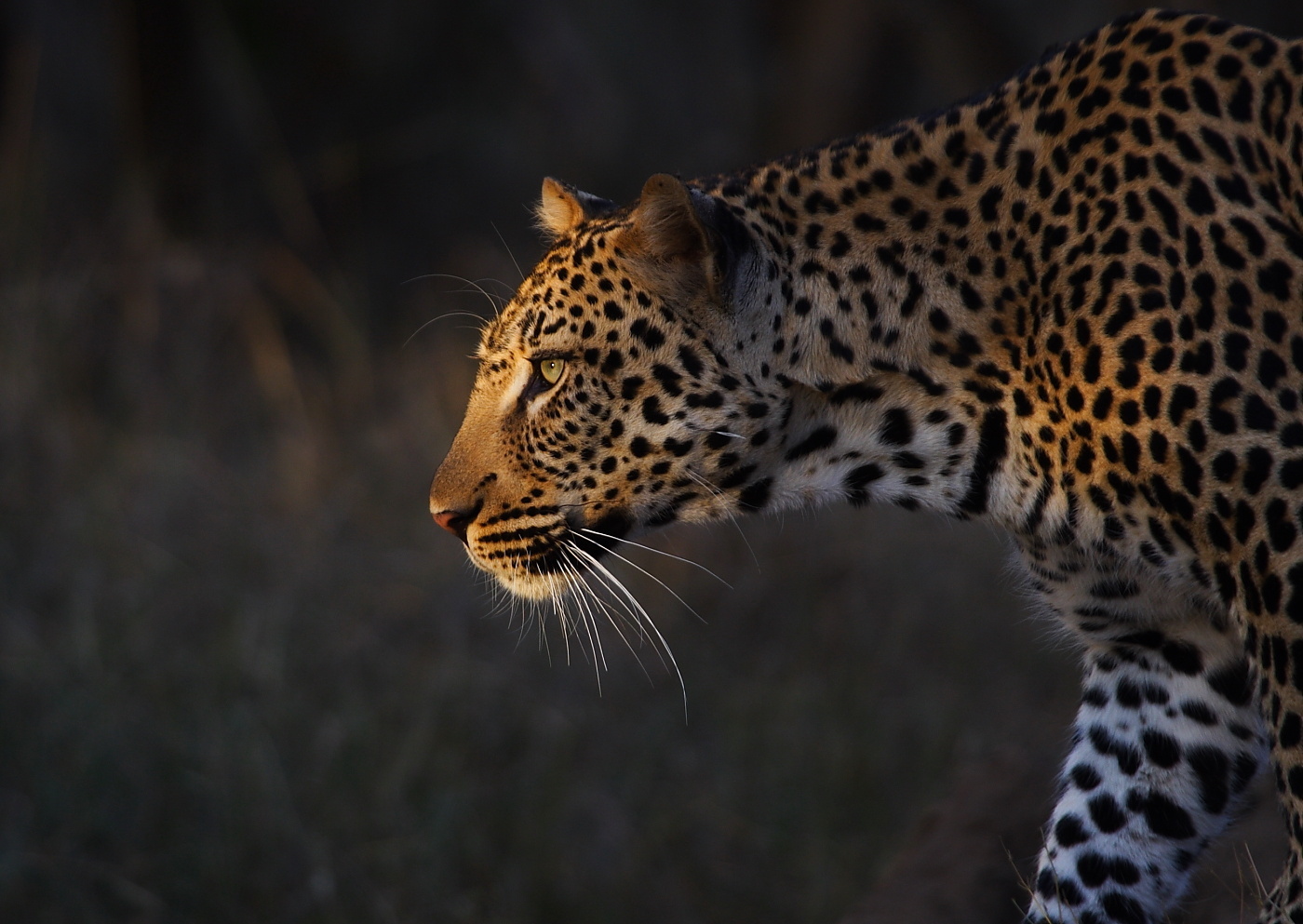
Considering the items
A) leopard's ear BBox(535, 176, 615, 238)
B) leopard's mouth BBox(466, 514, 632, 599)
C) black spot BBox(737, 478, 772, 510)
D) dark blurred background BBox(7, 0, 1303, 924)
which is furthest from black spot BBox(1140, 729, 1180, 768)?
leopard's ear BBox(535, 176, 615, 238)

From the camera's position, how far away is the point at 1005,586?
7922mm

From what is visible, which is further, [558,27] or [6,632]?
A: [558,27]

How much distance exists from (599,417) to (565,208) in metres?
0.75

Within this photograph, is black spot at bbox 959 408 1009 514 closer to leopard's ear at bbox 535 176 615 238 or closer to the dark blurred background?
the dark blurred background

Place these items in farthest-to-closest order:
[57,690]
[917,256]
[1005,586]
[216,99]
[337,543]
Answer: [216,99] < [1005,586] < [337,543] < [57,690] < [917,256]

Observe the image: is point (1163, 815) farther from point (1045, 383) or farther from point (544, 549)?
point (544, 549)

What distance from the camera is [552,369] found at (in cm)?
386

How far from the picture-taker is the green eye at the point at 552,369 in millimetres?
3846

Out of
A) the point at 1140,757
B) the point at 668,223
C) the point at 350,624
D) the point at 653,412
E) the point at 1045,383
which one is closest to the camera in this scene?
the point at 1045,383

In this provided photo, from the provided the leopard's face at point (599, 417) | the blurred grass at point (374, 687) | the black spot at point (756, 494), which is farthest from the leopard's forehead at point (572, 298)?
the blurred grass at point (374, 687)

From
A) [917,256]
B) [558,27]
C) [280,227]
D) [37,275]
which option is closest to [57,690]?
[37,275]

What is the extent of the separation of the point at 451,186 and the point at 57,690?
11404mm

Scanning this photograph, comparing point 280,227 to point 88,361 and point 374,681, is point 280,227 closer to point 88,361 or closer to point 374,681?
point 88,361

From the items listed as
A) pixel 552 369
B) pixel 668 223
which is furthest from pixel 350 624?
pixel 668 223
